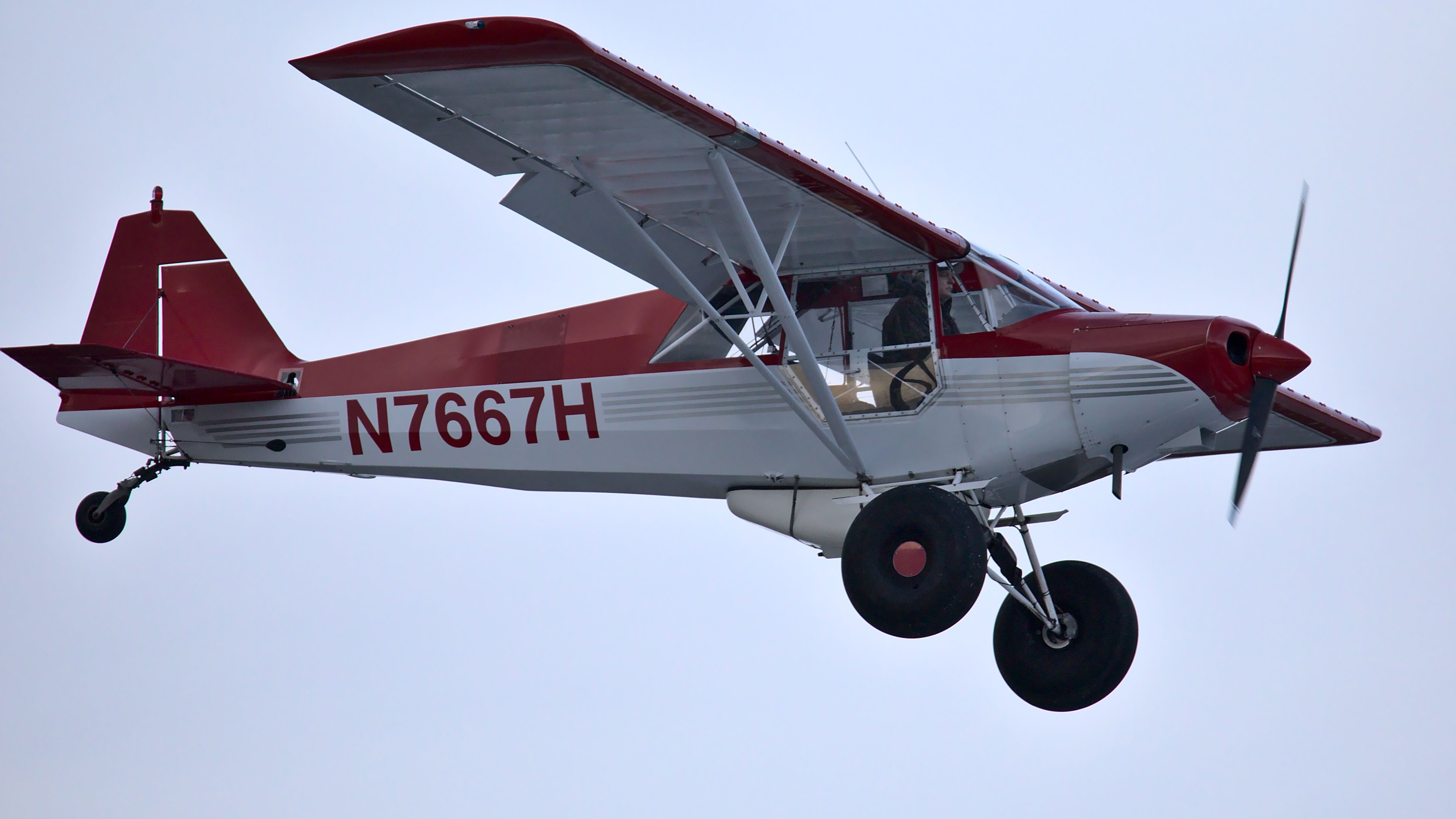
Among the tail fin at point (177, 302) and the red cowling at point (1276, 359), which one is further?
the tail fin at point (177, 302)

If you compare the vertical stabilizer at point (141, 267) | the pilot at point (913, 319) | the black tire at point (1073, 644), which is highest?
the vertical stabilizer at point (141, 267)

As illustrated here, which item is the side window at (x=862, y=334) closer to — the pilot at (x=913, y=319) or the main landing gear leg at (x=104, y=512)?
the pilot at (x=913, y=319)

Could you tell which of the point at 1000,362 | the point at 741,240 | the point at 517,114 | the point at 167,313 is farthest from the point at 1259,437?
the point at 167,313

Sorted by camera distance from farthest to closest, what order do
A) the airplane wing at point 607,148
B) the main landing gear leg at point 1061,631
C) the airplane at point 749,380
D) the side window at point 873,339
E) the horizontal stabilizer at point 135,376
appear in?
the horizontal stabilizer at point 135,376 → the main landing gear leg at point 1061,631 → the side window at point 873,339 → the airplane at point 749,380 → the airplane wing at point 607,148

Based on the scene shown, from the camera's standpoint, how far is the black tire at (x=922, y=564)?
8.41 metres

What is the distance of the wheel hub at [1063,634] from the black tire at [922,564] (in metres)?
1.39

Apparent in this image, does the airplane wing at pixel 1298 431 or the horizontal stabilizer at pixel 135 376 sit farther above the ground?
the horizontal stabilizer at pixel 135 376

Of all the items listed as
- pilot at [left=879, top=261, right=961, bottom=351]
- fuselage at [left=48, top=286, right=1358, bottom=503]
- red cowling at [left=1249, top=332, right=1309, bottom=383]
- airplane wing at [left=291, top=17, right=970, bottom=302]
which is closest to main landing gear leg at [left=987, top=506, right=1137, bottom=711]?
fuselage at [left=48, top=286, right=1358, bottom=503]

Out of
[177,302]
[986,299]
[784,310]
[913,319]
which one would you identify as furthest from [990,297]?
[177,302]

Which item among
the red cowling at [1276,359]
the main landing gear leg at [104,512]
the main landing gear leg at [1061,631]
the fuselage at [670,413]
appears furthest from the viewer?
the main landing gear leg at [104,512]

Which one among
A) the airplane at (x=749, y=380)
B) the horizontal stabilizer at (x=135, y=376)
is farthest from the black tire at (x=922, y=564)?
the horizontal stabilizer at (x=135, y=376)

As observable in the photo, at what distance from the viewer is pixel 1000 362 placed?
8.92m

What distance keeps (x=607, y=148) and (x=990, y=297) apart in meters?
2.39

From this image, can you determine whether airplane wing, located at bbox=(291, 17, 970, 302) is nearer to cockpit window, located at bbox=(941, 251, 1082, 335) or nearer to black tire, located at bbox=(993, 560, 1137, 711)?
cockpit window, located at bbox=(941, 251, 1082, 335)
